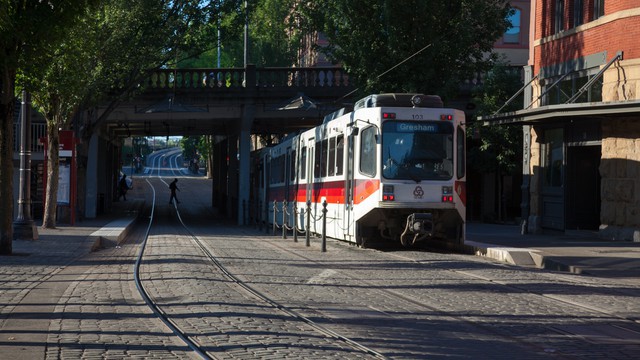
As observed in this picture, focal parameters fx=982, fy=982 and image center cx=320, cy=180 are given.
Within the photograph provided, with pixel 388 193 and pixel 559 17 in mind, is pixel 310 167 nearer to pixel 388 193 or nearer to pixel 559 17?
pixel 388 193

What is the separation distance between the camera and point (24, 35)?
17.5 metres

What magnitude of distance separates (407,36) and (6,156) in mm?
15049

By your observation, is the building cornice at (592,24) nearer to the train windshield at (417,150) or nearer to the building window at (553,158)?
the building window at (553,158)

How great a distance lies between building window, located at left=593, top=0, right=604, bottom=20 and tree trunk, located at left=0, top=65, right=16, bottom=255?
49.7ft

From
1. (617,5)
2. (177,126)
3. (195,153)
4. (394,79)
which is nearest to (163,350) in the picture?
(617,5)

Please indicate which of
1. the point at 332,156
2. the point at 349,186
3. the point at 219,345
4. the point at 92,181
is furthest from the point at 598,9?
the point at 92,181

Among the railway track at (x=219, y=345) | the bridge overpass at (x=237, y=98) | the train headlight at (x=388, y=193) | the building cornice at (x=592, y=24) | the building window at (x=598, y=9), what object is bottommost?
the railway track at (x=219, y=345)

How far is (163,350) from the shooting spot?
908cm

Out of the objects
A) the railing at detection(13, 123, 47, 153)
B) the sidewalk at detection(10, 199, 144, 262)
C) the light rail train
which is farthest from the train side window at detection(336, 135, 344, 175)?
the railing at detection(13, 123, 47, 153)

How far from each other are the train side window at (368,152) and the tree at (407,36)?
851 cm

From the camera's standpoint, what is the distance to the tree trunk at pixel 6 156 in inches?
742

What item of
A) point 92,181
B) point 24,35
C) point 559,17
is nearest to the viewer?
point 24,35

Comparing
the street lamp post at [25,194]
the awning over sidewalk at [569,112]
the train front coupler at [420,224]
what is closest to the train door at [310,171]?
the awning over sidewalk at [569,112]

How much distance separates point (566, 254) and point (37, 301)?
1146cm
